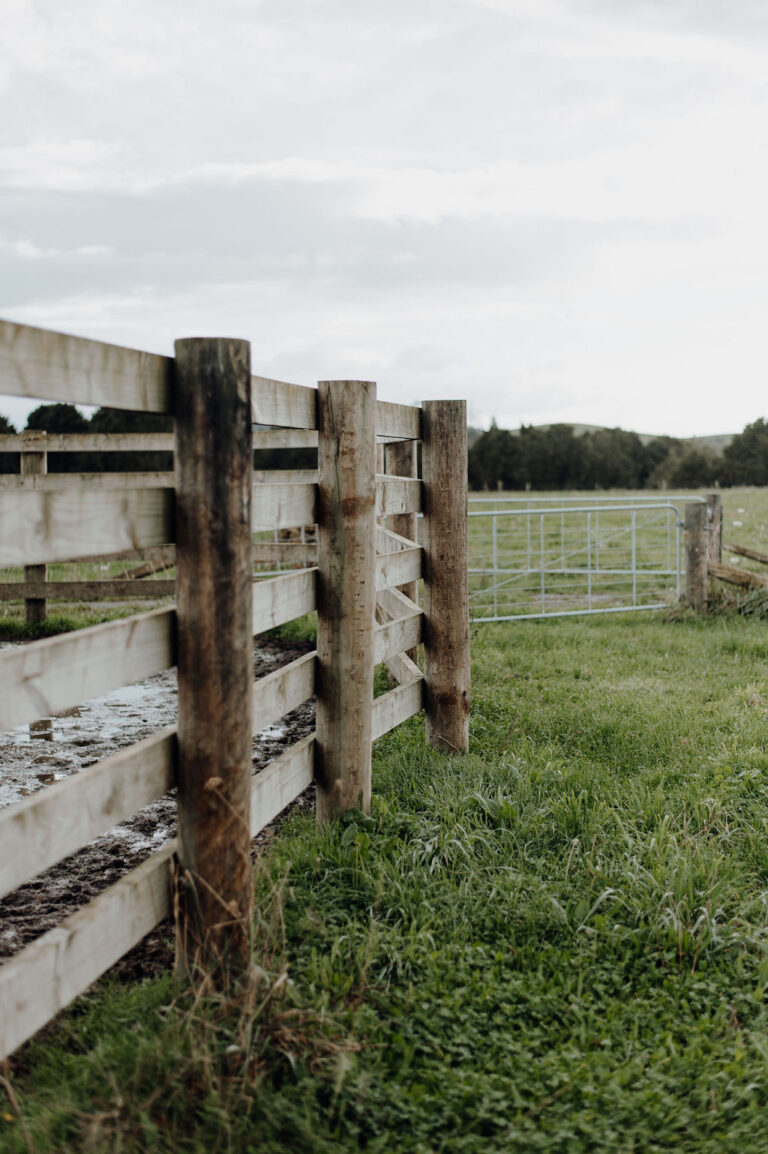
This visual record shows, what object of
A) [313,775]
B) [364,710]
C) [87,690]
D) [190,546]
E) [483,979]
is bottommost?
[483,979]

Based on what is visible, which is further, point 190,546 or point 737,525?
point 737,525

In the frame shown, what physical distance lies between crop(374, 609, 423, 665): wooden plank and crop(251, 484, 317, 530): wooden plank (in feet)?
2.87

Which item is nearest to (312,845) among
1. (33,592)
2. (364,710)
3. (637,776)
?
(364,710)

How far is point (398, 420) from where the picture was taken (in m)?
4.75

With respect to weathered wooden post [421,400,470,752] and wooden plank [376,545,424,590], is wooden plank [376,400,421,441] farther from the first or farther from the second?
wooden plank [376,545,424,590]

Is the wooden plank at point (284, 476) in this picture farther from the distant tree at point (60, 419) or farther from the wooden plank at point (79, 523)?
the distant tree at point (60, 419)

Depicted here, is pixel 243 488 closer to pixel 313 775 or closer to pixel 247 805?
pixel 247 805

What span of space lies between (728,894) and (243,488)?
7.73ft

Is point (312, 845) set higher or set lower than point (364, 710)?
lower

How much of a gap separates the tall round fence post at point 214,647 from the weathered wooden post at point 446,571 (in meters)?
2.42

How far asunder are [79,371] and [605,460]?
73806 millimetres

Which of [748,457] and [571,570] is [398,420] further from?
[748,457]

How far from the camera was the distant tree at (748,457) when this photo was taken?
73.4m

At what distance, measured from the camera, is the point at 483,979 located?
2967mm
